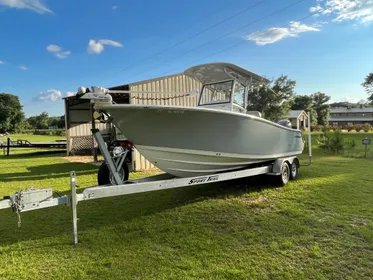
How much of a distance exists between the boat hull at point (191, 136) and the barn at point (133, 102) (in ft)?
1.41

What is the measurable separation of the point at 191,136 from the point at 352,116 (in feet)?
265

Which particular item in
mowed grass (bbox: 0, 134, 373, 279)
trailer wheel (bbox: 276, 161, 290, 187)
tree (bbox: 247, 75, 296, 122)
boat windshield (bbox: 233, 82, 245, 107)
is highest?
tree (bbox: 247, 75, 296, 122)

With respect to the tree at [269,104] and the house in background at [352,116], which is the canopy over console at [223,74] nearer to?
the tree at [269,104]

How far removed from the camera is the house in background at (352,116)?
2702 inches

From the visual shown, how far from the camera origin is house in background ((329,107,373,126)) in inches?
2702

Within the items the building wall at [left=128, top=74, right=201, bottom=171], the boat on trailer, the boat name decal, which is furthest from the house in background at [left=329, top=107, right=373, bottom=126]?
the boat name decal

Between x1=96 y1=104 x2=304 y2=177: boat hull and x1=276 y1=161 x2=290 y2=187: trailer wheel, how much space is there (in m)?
0.89

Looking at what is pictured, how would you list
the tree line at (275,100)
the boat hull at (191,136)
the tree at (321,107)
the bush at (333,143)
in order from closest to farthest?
the boat hull at (191,136), the bush at (333,143), the tree line at (275,100), the tree at (321,107)

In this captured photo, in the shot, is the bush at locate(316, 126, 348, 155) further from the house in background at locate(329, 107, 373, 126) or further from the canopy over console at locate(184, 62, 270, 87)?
the house in background at locate(329, 107, 373, 126)

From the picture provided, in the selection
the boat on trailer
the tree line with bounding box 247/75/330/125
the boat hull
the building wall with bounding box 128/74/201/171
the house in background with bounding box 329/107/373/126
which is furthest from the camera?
the house in background with bounding box 329/107/373/126

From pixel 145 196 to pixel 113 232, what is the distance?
197 cm

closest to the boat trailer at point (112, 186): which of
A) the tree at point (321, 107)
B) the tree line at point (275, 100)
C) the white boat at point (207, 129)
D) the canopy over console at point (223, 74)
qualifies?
the white boat at point (207, 129)

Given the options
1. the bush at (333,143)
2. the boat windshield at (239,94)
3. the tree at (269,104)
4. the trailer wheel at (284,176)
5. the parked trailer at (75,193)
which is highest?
the tree at (269,104)

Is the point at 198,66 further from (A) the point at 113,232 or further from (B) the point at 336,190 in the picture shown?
(B) the point at 336,190
